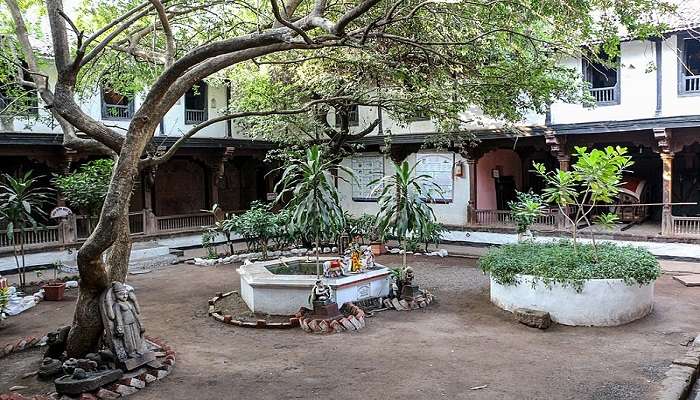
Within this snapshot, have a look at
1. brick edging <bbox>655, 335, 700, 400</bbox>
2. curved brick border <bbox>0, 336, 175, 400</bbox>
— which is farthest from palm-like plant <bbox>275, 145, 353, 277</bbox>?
brick edging <bbox>655, 335, 700, 400</bbox>

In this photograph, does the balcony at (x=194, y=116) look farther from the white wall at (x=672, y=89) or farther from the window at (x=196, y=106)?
the white wall at (x=672, y=89)

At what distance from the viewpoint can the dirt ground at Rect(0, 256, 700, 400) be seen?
6.47m

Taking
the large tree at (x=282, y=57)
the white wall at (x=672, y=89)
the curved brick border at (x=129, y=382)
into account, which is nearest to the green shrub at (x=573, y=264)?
the large tree at (x=282, y=57)

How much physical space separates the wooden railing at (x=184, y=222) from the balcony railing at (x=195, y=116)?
10.8ft

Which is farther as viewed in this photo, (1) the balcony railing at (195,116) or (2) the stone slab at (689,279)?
(1) the balcony railing at (195,116)

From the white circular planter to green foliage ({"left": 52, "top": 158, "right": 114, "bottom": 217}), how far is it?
34.5 feet

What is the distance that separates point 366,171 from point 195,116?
6591mm

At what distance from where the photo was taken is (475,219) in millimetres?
18938

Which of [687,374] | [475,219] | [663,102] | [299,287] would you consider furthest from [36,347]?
[663,102]

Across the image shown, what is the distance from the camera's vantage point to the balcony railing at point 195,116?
65.8 feet

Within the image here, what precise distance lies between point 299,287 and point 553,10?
19.1 ft

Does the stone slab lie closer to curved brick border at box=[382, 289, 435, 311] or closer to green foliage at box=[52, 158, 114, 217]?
curved brick border at box=[382, 289, 435, 311]

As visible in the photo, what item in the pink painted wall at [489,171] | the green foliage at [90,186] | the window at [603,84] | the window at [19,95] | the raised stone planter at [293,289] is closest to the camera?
the window at [19,95]

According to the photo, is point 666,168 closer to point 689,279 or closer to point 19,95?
point 689,279
